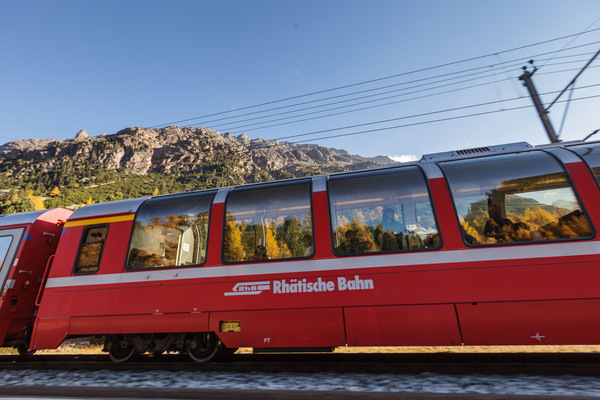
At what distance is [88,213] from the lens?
6.59 meters

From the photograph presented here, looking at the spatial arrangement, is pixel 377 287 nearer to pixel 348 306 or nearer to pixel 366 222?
pixel 348 306

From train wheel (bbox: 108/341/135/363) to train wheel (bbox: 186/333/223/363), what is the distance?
131 cm

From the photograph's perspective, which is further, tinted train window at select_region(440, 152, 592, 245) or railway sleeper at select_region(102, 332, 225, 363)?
Answer: railway sleeper at select_region(102, 332, 225, 363)

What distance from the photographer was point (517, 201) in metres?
4.78

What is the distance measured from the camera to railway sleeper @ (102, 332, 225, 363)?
5.64 meters

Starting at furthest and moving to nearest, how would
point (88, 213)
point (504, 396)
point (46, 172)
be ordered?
point (46, 172), point (88, 213), point (504, 396)

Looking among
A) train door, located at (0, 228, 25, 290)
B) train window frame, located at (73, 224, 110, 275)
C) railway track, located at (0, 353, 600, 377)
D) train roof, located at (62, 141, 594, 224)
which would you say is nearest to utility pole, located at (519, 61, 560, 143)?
train roof, located at (62, 141, 594, 224)

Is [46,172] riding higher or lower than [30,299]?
higher

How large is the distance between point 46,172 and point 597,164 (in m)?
217

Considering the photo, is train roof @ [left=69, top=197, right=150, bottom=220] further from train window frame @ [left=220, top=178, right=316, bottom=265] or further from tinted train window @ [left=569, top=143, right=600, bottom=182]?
tinted train window @ [left=569, top=143, right=600, bottom=182]

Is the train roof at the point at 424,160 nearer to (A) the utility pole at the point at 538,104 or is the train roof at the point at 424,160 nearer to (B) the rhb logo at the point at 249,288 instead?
(B) the rhb logo at the point at 249,288

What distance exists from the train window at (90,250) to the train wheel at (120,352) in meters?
1.56

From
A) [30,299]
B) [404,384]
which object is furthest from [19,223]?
[404,384]

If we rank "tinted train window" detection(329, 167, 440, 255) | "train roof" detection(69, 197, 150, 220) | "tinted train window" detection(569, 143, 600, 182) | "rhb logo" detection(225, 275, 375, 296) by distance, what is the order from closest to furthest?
"tinted train window" detection(569, 143, 600, 182) < "rhb logo" detection(225, 275, 375, 296) < "tinted train window" detection(329, 167, 440, 255) < "train roof" detection(69, 197, 150, 220)
